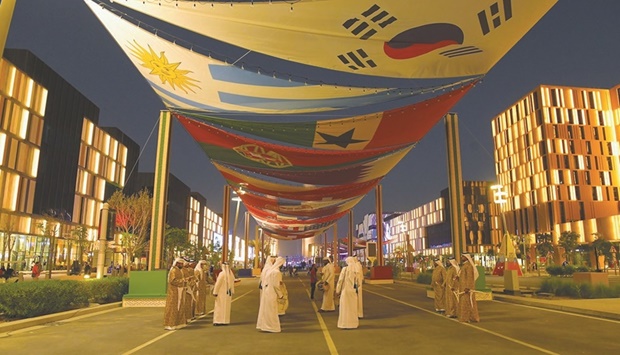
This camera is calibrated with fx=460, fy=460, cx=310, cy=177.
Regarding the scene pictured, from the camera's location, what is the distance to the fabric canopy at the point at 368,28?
8367 mm

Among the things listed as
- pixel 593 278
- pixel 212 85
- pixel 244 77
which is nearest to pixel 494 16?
pixel 244 77

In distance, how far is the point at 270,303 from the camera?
10.2 meters

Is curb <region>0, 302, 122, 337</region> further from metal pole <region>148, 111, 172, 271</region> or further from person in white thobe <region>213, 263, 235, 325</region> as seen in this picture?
person in white thobe <region>213, 263, 235, 325</region>

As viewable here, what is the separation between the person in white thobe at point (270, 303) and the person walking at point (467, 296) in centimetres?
458

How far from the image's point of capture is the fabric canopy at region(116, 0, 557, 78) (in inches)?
329

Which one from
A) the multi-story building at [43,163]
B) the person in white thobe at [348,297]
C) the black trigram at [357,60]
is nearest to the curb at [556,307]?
the person in white thobe at [348,297]

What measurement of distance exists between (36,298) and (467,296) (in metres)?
10.8

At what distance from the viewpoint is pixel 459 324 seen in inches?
428

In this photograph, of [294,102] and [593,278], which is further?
[593,278]

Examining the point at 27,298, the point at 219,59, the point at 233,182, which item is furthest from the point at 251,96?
the point at 233,182

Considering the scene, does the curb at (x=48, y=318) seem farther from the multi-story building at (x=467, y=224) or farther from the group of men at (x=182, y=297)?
the multi-story building at (x=467, y=224)

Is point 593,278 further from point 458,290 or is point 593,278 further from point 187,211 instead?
point 187,211

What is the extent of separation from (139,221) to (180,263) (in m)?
22.2

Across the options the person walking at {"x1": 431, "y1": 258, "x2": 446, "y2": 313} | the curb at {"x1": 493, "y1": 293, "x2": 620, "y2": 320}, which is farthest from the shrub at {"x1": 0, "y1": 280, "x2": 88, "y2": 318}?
the curb at {"x1": 493, "y1": 293, "x2": 620, "y2": 320}
